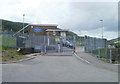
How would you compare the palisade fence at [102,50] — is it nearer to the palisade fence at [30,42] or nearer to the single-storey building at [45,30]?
the palisade fence at [30,42]

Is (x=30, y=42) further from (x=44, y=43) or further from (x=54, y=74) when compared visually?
(x=54, y=74)

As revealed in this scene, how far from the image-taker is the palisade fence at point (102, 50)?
627 inches

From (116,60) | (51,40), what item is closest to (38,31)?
(51,40)

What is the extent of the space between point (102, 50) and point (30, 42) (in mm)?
12981

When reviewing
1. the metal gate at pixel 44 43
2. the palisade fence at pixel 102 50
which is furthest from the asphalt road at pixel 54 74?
the metal gate at pixel 44 43

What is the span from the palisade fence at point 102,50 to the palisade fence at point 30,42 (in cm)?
535

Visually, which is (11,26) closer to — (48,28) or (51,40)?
(48,28)

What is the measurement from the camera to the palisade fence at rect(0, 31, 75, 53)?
22.2m

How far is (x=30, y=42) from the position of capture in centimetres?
2653

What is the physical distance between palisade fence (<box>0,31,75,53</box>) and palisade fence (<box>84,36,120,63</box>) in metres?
5.35

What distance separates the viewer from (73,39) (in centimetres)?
2905

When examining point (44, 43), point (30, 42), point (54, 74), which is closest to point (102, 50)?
point (54, 74)

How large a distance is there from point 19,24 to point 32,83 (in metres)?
66.8

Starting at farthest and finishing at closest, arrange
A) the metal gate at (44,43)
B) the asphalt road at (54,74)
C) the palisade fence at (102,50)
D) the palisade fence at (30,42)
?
the metal gate at (44,43)
the palisade fence at (30,42)
the palisade fence at (102,50)
the asphalt road at (54,74)
